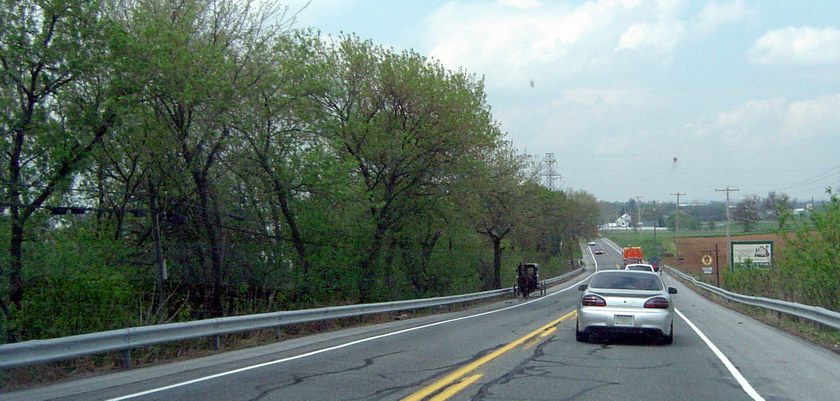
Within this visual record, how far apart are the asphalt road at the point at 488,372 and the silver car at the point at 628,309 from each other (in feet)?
1.24

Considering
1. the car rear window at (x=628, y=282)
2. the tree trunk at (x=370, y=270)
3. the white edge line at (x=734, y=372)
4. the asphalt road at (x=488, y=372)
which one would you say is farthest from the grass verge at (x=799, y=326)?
the tree trunk at (x=370, y=270)

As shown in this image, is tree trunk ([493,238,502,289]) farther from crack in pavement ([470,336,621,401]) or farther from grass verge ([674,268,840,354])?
crack in pavement ([470,336,621,401])

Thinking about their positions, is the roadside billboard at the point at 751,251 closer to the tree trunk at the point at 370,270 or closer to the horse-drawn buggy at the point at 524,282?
the horse-drawn buggy at the point at 524,282

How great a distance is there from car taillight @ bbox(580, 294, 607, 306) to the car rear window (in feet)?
1.66

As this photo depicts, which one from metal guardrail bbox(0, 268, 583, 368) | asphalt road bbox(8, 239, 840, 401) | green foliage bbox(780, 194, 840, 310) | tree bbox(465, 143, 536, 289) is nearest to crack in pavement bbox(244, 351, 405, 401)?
asphalt road bbox(8, 239, 840, 401)

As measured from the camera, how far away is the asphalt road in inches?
395

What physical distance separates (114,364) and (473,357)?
6.07 meters

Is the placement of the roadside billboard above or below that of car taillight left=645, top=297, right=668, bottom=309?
above

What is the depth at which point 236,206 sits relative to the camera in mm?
27875

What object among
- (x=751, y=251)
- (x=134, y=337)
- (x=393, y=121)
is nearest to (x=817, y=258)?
(x=393, y=121)

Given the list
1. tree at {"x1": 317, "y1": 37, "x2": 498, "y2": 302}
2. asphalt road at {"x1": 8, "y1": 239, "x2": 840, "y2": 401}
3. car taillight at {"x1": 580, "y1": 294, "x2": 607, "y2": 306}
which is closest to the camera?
asphalt road at {"x1": 8, "y1": 239, "x2": 840, "y2": 401}

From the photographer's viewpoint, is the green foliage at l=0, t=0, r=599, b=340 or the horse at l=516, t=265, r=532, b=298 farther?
the horse at l=516, t=265, r=532, b=298

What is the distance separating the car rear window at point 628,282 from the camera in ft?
52.2

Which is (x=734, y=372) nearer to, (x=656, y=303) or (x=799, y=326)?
(x=656, y=303)
